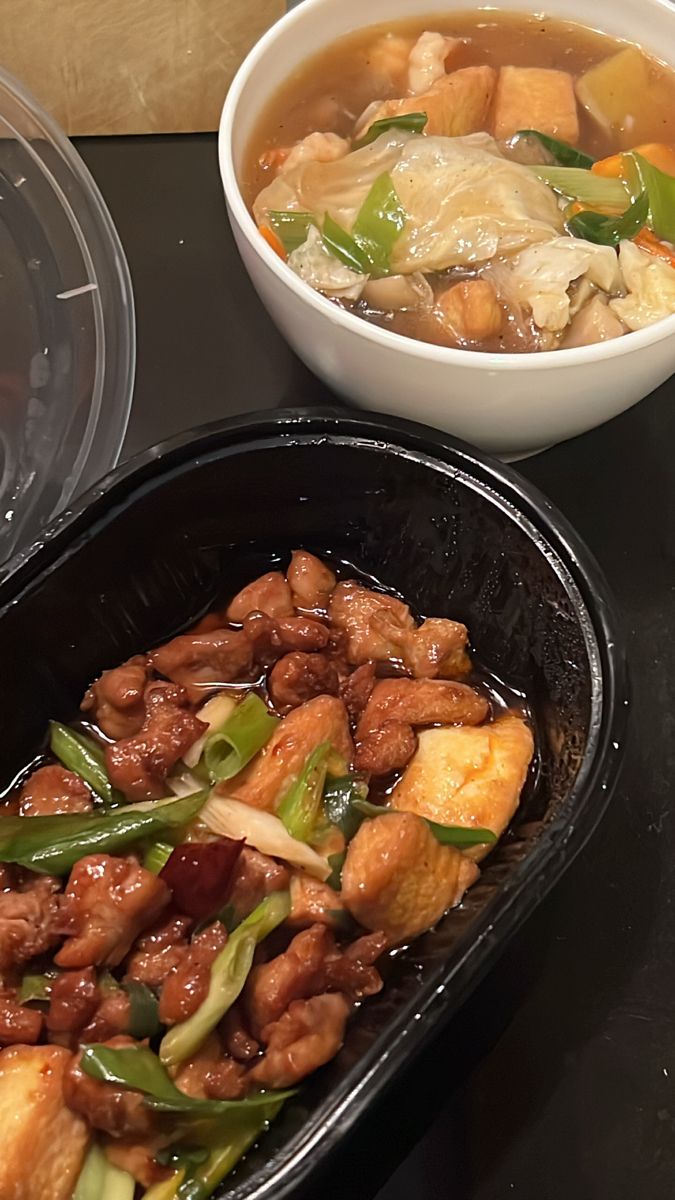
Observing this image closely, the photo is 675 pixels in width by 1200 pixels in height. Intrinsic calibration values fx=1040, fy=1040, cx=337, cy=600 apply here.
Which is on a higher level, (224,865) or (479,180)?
(479,180)

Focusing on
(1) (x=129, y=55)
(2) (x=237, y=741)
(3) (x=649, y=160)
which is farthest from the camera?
(1) (x=129, y=55)

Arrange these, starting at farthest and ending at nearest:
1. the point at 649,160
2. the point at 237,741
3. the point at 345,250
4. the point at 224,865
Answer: the point at 649,160 → the point at 345,250 → the point at 237,741 → the point at 224,865

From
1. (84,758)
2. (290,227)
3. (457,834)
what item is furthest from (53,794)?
(290,227)

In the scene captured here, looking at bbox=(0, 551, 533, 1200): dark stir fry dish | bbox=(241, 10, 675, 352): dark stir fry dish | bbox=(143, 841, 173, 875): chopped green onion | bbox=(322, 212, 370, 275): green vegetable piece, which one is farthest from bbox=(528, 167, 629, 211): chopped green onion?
bbox=(143, 841, 173, 875): chopped green onion

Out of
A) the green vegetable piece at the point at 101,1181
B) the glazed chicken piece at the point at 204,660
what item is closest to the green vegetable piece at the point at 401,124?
the glazed chicken piece at the point at 204,660

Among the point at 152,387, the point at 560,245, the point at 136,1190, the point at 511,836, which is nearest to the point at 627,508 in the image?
the point at 560,245

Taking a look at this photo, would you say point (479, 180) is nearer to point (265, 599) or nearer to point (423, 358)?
point (423, 358)

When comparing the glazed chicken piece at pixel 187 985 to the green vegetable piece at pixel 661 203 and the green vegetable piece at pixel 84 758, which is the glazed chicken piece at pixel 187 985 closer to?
the green vegetable piece at pixel 84 758
